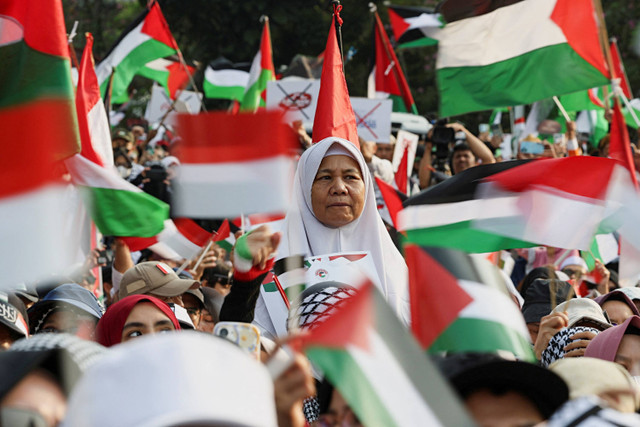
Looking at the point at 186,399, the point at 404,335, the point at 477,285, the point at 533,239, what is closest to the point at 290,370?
the point at 404,335

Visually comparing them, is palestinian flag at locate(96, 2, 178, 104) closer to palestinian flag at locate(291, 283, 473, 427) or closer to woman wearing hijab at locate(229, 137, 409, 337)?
woman wearing hijab at locate(229, 137, 409, 337)

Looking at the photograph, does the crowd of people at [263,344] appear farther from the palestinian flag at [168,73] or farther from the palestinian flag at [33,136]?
the palestinian flag at [168,73]

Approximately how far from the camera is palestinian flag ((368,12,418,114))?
1068 cm

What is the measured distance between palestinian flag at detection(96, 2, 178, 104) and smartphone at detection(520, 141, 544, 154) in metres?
3.24

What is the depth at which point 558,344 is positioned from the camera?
3.68m

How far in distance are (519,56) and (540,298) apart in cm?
182

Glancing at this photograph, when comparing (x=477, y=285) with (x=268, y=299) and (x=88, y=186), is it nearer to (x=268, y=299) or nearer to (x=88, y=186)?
(x=268, y=299)

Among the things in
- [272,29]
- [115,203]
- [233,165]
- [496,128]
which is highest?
[272,29]

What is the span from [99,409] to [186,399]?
152 mm

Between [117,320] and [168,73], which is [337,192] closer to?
[117,320]

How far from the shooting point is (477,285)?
8.20ft

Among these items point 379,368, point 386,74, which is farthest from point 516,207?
point 386,74

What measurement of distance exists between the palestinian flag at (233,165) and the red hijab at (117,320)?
391 mm

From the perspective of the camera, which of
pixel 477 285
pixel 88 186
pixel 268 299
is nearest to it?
pixel 477 285
